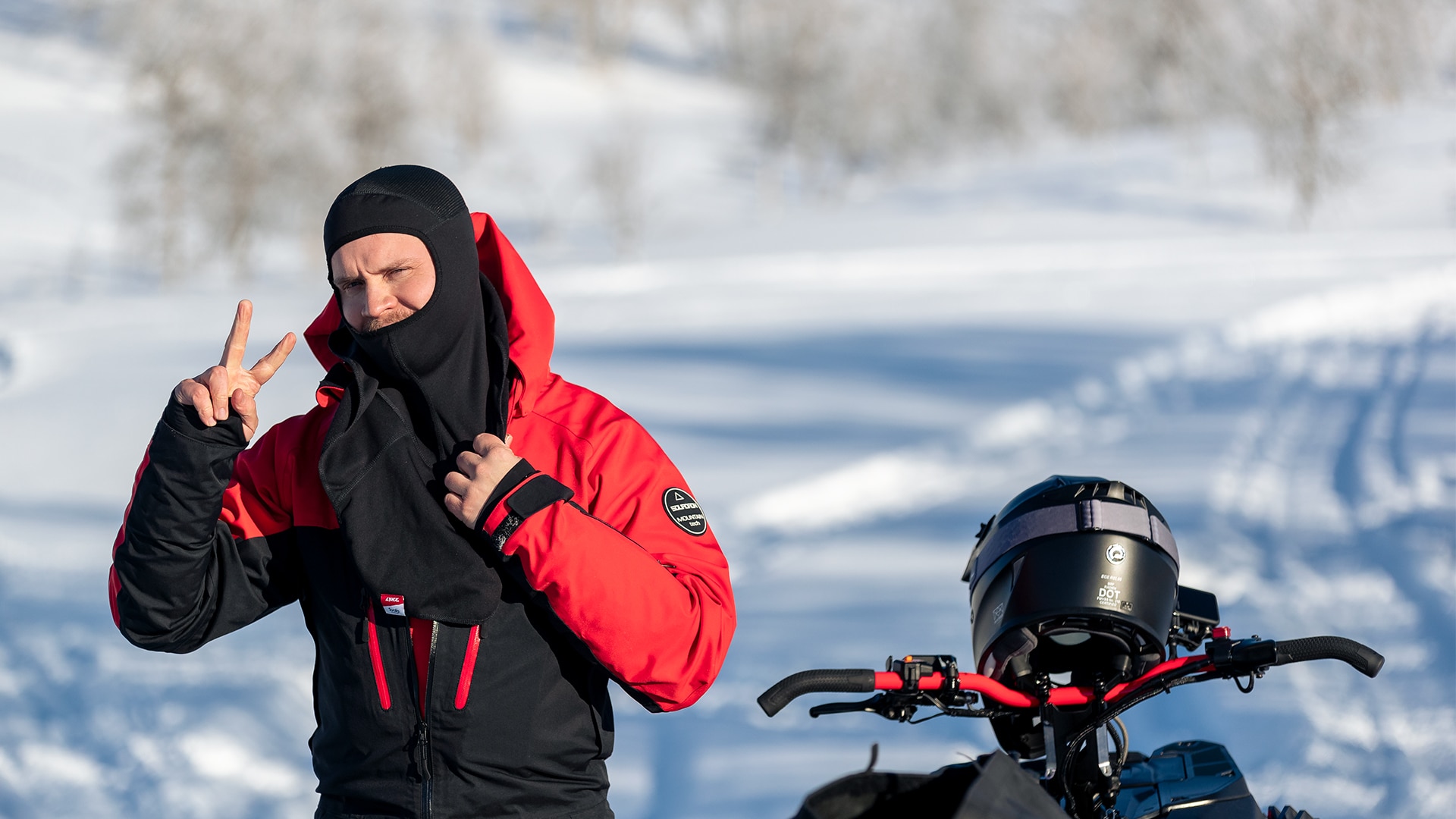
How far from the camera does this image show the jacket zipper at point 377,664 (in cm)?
230

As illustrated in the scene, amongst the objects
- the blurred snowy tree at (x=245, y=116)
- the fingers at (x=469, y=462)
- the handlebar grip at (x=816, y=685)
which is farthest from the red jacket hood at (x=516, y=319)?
the blurred snowy tree at (x=245, y=116)

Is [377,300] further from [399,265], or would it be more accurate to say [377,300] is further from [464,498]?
[464,498]

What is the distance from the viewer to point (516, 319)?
243 cm

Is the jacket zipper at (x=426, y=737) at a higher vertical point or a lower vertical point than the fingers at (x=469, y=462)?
lower

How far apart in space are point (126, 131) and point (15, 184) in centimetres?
580

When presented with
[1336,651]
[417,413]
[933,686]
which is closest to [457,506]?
[417,413]

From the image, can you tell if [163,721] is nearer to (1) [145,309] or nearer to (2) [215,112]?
(1) [145,309]

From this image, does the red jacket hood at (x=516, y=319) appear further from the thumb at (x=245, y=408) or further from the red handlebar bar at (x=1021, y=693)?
the red handlebar bar at (x=1021, y=693)

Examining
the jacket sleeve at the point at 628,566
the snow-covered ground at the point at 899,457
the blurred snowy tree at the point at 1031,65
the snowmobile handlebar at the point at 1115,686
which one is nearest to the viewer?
the jacket sleeve at the point at 628,566

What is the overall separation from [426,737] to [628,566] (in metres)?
0.49

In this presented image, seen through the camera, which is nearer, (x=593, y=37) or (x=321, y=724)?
(x=321, y=724)

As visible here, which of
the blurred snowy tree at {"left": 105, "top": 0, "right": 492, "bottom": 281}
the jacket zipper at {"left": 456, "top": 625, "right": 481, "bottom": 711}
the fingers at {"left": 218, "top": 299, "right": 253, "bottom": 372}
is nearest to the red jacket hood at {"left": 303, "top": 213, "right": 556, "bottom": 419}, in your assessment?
the fingers at {"left": 218, "top": 299, "right": 253, "bottom": 372}

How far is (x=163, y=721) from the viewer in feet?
16.7

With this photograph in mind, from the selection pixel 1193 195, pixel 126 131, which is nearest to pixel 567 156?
pixel 126 131
